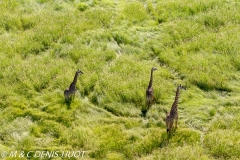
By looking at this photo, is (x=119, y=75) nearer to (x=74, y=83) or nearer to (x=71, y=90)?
(x=74, y=83)

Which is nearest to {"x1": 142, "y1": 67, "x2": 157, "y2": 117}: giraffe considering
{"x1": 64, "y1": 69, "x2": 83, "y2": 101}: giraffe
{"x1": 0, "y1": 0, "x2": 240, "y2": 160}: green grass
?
{"x1": 0, "y1": 0, "x2": 240, "y2": 160}: green grass

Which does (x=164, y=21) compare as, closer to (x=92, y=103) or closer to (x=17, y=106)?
(x=92, y=103)

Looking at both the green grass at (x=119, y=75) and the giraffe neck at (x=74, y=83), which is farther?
the giraffe neck at (x=74, y=83)

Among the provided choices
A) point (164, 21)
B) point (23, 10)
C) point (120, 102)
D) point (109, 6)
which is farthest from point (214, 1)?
point (23, 10)

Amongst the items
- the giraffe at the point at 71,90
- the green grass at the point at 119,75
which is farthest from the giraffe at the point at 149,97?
the giraffe at the point at 71,90

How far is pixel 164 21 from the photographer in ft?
51.2

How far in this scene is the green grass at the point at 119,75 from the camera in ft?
32.3

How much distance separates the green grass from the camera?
9.86 metres

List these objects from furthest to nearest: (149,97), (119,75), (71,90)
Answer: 1. (119,75)
2. (71,90)
3. (149,97)

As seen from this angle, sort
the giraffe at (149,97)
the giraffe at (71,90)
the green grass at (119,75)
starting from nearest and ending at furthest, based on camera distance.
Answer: the green grass at (119,75)
the giraffe at (149,97)
the giraffe at (71,90)

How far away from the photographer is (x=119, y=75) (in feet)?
40.2

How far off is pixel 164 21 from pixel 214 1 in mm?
2838

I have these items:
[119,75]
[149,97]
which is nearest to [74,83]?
[119,75]

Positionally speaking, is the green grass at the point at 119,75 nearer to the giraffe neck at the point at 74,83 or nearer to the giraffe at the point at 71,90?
the giraffe at the point at 71,90
